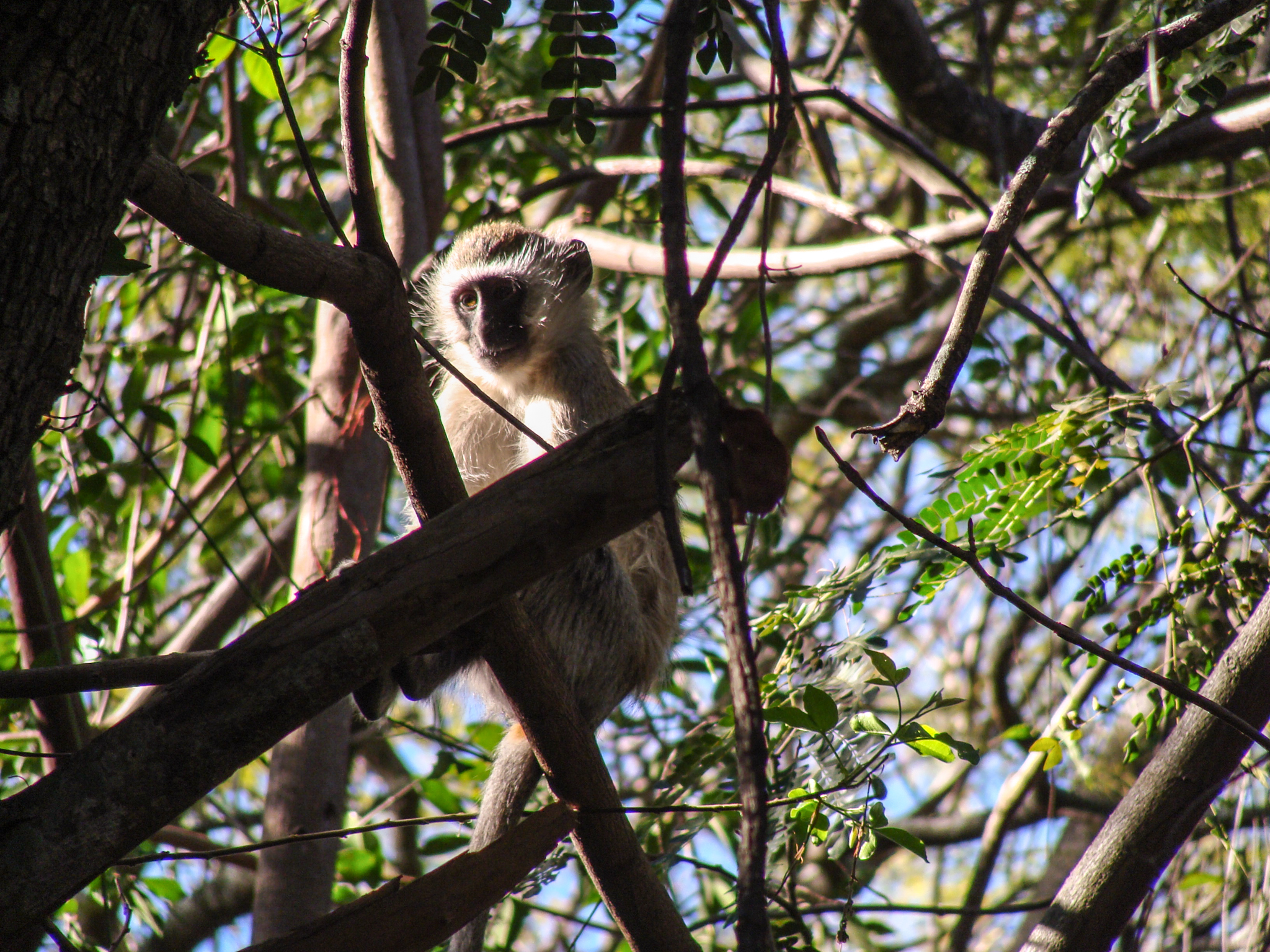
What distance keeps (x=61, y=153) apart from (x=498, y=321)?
219 centimetres

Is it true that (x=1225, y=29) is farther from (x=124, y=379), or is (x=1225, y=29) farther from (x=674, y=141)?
(x=124, y=379)

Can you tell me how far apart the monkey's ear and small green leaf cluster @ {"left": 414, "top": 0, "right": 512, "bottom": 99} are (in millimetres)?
1444

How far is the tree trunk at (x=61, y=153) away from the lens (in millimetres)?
1337

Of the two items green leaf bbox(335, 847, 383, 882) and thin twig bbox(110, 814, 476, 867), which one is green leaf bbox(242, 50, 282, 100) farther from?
green leaf bbox(335, 847, 383, 882)

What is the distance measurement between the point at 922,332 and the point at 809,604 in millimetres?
4313

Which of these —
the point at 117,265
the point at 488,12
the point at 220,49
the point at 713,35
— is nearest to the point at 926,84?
the point at 713,35

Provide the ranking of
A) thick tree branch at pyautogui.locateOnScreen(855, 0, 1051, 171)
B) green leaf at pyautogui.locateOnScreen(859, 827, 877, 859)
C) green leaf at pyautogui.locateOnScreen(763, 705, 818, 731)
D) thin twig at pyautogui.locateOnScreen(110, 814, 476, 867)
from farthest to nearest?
thick tree branch at pyautogui.locateOnScreen(855, 0, 1051, 171), green leaf at pyautogui.locateOnScreen(859, 827, 877, 859), green leaf at pyautogui.locateOnScreen(763, 705, 818, 731), thin twig at pyautogui.locateOnScreen(110, 814, 476, 867)

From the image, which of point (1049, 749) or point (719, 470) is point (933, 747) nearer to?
point (1049, 749)

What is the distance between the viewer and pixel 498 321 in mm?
3535

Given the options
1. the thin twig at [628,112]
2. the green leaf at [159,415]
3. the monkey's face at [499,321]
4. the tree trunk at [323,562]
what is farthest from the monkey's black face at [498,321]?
the green leaf at [159,415]

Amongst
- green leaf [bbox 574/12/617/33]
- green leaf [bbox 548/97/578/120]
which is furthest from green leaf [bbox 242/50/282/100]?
green leaf [bbox 574/12/617/33]

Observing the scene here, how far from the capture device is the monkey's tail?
271 cm

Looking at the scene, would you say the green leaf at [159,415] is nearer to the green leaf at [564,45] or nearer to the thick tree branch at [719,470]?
the green leaf at [564,45]

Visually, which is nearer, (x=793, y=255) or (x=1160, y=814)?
(x=1160, y=814)
